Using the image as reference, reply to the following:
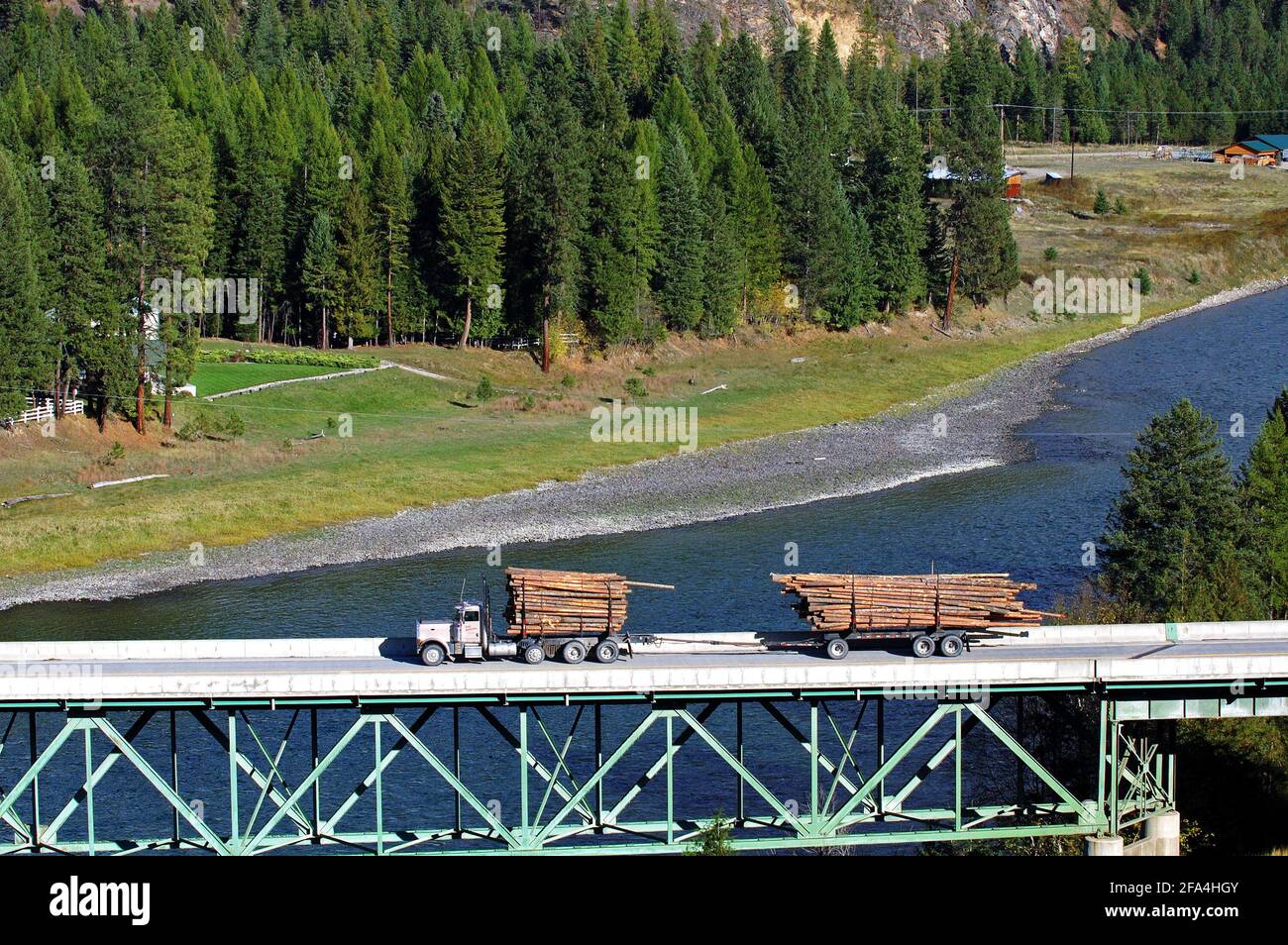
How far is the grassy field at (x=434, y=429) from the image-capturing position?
86562mm

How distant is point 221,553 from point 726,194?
63.6 meters

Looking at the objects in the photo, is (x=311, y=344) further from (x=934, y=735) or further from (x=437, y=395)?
(x=934, y=735)

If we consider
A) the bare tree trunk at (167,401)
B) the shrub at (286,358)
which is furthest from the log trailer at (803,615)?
the shrub at (286,358)

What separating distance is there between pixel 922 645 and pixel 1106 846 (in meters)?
6.85

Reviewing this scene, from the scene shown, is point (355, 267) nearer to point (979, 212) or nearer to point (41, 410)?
point (41, 410)

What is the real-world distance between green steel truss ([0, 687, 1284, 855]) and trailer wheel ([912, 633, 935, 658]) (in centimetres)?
142

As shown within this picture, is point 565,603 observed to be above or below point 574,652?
above

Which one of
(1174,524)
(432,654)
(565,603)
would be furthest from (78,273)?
(1174,524)

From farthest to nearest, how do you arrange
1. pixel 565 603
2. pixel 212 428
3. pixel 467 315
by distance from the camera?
1. pixel 467 315
2. pixel 212 428
3. pixel 565 603

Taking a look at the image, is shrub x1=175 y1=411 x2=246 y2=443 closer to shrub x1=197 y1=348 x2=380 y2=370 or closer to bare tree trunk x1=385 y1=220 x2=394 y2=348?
shrub x1=197 y1=348 x2=380 y2=370

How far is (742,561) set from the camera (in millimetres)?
81312

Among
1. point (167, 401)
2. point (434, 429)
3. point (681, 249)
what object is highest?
point (681, 249)

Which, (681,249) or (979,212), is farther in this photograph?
(979,212)

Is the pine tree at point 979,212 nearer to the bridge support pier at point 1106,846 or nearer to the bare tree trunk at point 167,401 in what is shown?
the bare tree trunk at point 167,401
